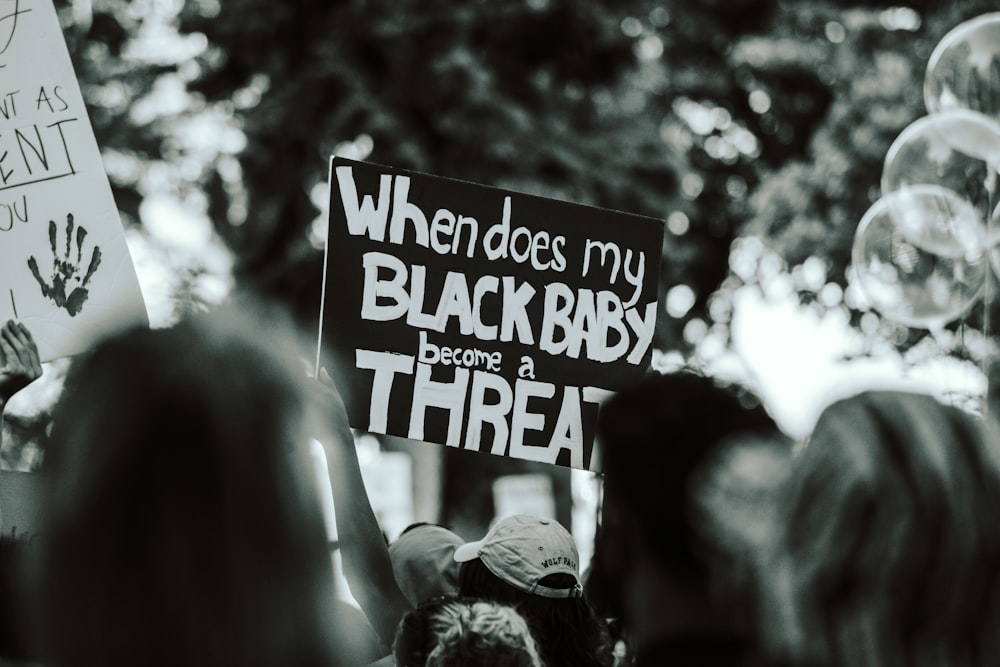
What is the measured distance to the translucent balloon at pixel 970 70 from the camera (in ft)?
20.5

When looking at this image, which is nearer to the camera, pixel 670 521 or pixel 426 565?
pixel 670 521

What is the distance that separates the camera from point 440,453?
12562 mm

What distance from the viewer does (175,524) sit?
1222 millimetres

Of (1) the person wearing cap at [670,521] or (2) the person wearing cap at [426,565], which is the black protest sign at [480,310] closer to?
(2) the person wearing cap at [426,565]

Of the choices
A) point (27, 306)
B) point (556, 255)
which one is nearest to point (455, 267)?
point (556, 255)

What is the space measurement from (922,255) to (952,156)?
0.45m

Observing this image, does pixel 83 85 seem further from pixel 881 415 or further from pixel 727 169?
pixel 881 415

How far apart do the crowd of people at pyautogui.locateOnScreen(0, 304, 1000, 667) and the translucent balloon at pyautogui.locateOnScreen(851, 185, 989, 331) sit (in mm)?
4412

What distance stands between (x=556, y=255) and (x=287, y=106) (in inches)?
298

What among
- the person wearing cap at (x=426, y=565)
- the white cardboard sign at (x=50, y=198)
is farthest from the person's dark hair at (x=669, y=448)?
the white cardboard sign at (x=50, y=198)

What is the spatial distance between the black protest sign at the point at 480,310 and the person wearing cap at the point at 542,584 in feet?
2.42

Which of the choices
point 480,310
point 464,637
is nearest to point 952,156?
point 480,310

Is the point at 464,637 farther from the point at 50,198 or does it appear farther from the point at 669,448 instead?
the point at 50,198

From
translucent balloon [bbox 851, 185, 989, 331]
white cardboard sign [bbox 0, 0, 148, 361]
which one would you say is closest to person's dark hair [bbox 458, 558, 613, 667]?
white cardboard sign [bbox 0, 0, 148, 361]
